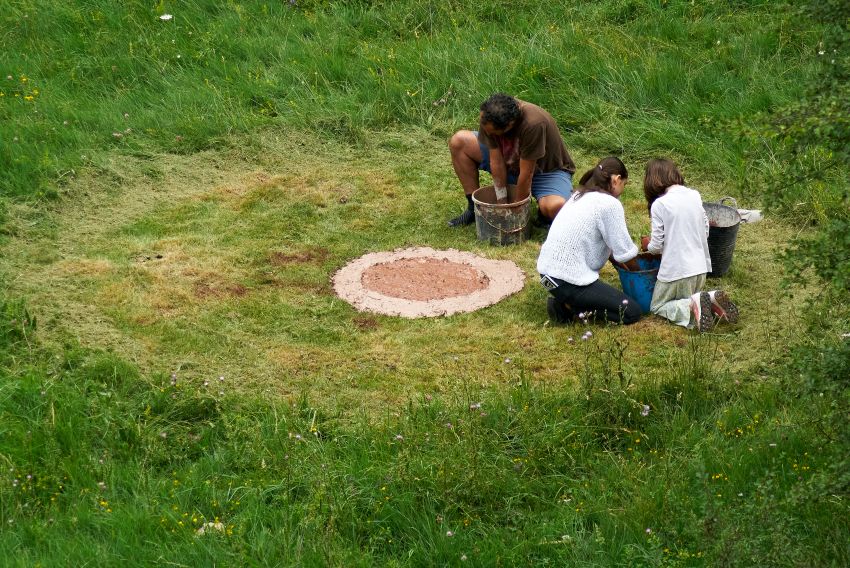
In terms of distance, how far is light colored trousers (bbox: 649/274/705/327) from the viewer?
628cm

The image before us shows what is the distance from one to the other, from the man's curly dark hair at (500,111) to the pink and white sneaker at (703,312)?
198 centimetres

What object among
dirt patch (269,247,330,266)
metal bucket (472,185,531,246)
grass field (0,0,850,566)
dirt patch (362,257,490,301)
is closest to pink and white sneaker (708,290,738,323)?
grass field (0,0,850,566)

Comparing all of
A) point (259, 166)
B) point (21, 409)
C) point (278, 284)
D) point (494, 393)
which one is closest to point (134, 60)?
point (259, 166)

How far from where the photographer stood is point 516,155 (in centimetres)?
777

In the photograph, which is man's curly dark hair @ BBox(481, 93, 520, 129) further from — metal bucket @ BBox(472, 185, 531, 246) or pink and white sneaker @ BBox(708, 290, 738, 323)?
pink and white sneaker @ BBox(708, 290, 738, 323)

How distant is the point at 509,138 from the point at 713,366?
2.68 metres

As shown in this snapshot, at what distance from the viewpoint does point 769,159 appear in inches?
332

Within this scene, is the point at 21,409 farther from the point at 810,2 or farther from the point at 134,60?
the point at 134,60

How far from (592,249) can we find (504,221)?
135cm

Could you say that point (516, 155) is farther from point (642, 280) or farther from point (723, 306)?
point (723, 306)

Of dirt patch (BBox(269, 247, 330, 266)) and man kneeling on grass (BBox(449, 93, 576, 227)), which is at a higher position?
man kneeling on grass (BBox(449, 93, 576, 227))

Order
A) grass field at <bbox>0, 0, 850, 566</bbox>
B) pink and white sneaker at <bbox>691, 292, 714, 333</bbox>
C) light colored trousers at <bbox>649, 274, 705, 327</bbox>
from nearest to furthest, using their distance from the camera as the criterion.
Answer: grass field at <bbox>0, 0, 850, 566</bbox>, pink and white sneaker at <bbox>691, 292, 714, 333</bbox>, light colored trousers at <bbox>649, 274, 705, 327</bbox>

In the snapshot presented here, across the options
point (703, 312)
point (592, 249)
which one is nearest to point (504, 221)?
point (592, 249)

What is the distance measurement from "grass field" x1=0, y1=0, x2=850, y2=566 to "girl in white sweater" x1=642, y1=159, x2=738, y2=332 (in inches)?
6.5
